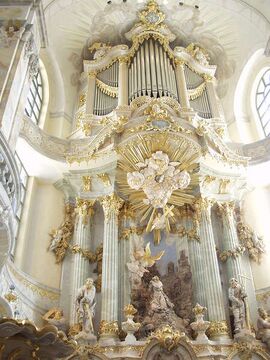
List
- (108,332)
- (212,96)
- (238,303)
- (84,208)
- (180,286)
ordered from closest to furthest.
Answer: (108,332)
(238,303)
(180,286)
(84,208)
(212,96)

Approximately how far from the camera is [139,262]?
40.0ft

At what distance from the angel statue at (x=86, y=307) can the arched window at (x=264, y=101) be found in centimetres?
817

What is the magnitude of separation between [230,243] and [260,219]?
1.57 metres

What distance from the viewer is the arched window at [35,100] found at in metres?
14.3

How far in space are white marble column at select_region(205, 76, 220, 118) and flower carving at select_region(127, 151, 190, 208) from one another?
3.65 metres

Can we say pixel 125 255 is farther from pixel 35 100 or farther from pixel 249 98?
pixel 249 98

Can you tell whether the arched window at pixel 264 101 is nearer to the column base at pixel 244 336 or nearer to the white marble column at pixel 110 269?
the white marble column at pixel 110 269

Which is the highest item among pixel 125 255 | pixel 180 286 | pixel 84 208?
pixel 84 208

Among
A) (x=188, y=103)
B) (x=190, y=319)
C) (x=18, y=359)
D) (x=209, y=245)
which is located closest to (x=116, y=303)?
(x=190, y=319)

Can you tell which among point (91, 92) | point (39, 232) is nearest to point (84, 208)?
point (39, 232)

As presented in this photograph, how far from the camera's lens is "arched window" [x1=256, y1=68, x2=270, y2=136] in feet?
50.2

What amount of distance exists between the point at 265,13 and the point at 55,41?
7521mm

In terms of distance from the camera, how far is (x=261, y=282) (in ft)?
40.2

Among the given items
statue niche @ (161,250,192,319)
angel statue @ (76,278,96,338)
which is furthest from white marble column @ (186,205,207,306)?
angel statue @ (76,278,96,338)
